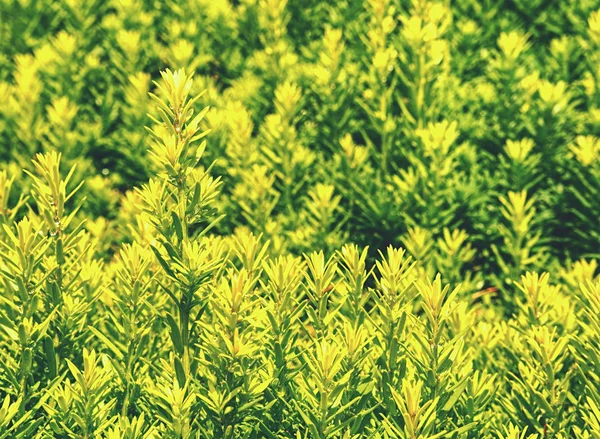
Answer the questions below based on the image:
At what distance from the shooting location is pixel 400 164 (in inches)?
142

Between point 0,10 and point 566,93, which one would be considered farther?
point 0,10

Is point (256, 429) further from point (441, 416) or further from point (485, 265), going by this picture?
point (485, 265)

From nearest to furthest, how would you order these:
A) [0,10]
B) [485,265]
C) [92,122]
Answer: [485,265] < [92,122] < [0,10]

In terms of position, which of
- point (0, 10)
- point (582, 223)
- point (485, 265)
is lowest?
point (485, 265)

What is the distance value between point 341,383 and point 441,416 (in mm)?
358

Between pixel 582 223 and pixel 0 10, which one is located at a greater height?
pixel 0 10

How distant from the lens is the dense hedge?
6.98 ft

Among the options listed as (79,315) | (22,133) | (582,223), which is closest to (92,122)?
(22,133)

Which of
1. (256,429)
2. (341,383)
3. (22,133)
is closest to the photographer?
(341,383)

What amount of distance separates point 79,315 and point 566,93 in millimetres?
2696

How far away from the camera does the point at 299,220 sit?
11.2 ft

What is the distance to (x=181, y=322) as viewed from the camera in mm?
2131

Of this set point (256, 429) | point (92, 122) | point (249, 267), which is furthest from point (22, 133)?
point (256, 429)

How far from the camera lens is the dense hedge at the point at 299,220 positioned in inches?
83.7
